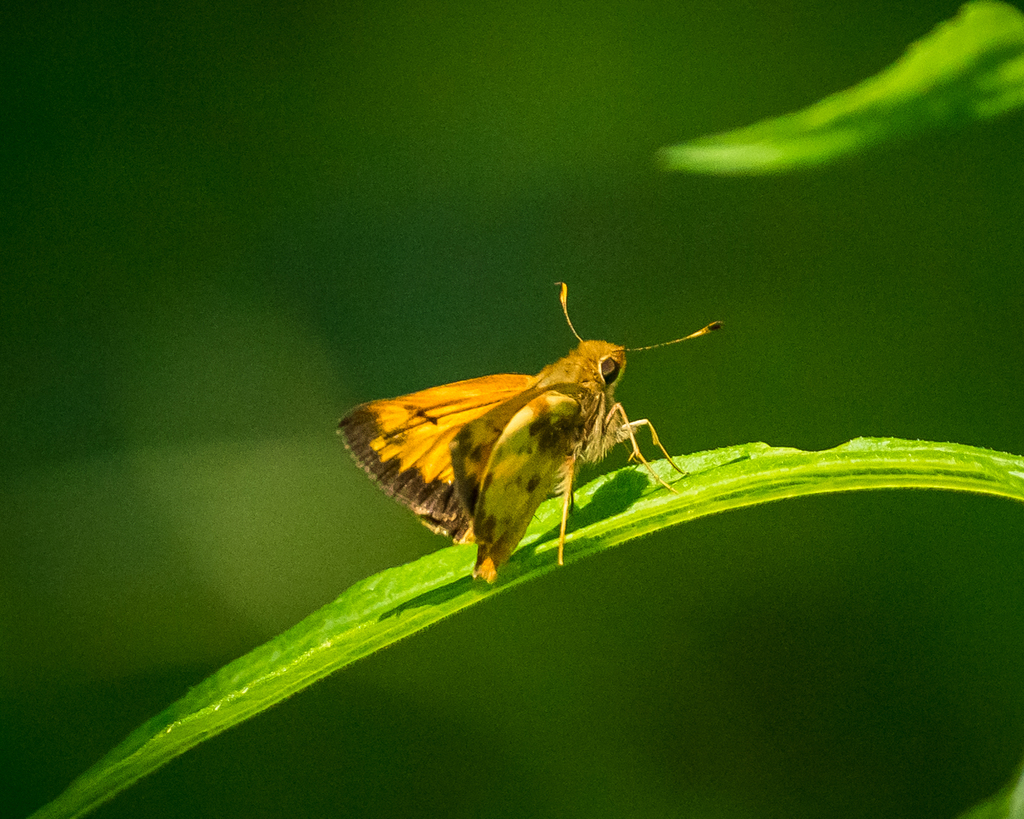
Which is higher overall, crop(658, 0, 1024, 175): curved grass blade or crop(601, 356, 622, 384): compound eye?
crop(658, 0, 1024, 175): curved grass blade

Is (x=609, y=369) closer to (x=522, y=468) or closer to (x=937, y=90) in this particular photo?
(x=522, y=468)

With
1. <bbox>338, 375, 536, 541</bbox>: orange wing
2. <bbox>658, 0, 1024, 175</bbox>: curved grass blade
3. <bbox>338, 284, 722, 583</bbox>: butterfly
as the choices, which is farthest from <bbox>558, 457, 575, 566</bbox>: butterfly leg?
<bbox>658, 0, 1024, 175</bbox>: curved grass blade

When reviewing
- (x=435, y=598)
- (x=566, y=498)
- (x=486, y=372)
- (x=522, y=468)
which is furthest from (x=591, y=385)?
(x=486, y=372)

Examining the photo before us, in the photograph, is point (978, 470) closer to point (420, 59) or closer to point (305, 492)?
point (305, 492)

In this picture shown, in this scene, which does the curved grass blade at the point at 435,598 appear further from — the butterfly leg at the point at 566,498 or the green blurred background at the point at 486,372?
the green blurred background at the point at 486,372

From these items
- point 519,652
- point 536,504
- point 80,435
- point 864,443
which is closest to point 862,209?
point 519,652

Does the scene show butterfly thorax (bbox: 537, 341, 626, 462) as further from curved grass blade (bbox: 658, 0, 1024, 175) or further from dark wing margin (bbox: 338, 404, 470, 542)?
curved grass blade (bbox: 658, 0, 1024, 175)

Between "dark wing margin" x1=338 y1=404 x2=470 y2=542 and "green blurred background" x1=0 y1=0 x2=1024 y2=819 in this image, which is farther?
"green blurred background" x1=0 y1=0 x2=1024 y2=819
